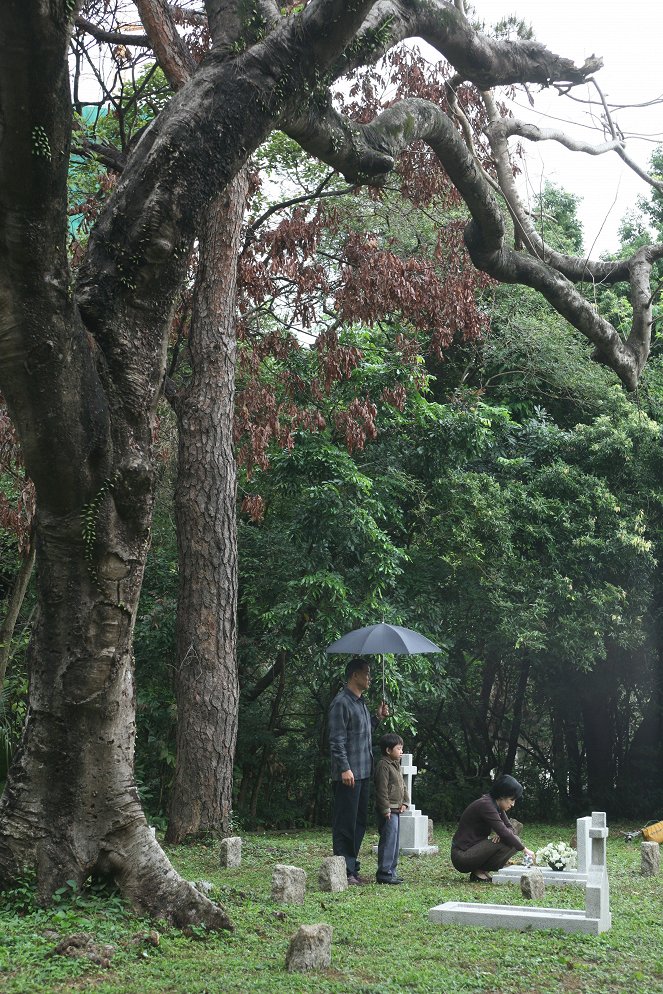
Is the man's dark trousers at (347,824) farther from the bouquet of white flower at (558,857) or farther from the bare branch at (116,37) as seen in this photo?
the bare branch at (116,37)

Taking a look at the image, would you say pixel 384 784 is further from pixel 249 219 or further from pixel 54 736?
pixel 249 219

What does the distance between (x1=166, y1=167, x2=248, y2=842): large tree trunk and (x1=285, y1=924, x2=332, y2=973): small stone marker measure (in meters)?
4.89

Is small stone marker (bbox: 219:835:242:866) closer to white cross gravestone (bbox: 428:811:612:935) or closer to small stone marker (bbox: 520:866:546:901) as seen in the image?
white cross gravestone (bbox: 428:811:612:935)

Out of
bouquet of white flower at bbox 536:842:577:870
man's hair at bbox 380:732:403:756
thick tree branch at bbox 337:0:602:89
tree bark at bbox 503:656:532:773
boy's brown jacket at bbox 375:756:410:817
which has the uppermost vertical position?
thick tree branch at bbox 337:0:602:89

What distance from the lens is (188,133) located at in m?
5.56

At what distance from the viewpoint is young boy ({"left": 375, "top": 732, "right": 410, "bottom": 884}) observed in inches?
347

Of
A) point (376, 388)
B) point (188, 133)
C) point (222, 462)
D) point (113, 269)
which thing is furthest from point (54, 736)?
point (376, 388)

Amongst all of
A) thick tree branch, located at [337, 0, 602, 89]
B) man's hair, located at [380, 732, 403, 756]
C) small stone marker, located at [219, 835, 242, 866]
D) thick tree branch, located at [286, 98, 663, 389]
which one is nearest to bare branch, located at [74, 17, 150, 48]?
thick tree branch, located at [337, 0, 602, 89]

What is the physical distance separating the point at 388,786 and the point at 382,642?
4.86 ft

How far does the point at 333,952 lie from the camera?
564cm

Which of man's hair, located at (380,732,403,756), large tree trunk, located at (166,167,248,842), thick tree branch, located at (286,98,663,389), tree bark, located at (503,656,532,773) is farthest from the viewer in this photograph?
tree bark, located at (503,656,532,773)

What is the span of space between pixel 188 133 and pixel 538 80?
3.59 metres

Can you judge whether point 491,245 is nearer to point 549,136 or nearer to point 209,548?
point 549,136

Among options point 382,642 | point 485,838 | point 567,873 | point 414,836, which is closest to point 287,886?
point 485,838
